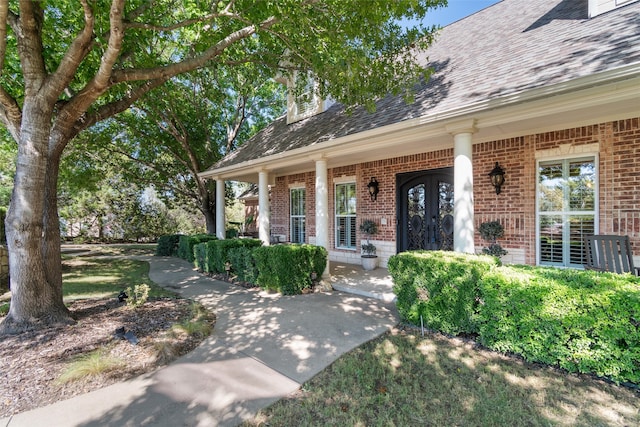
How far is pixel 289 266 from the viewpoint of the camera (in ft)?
18.8

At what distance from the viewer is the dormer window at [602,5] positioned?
4930 millimetres

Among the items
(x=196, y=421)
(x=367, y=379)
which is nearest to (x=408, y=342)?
(x=367, y=379)

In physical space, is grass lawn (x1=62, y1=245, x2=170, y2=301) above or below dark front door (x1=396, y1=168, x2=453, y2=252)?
below

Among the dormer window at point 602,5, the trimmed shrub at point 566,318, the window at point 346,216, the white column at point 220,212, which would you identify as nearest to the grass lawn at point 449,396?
the trimmed shrub at point 566,318

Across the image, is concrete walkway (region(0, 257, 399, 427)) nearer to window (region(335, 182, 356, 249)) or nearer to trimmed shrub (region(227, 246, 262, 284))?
trimmed shrub (region(227, 246, 262, 284))

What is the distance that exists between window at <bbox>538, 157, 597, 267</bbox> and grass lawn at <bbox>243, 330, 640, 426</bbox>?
319 cm

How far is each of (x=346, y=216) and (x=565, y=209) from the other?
200 inches

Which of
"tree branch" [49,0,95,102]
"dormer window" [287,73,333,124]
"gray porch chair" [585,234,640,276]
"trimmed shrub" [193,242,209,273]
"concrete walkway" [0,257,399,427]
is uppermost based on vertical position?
"dormer window" [287,73,333,124]

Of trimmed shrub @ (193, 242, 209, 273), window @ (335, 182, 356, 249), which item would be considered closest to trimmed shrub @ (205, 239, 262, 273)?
trimmed shrub @ (193, 242, 209, 273)

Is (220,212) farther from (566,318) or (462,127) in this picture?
(566,318)

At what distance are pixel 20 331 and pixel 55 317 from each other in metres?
0.35

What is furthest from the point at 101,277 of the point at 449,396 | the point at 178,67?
the point at 449,396

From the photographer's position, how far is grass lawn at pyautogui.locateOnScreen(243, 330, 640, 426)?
224 cm

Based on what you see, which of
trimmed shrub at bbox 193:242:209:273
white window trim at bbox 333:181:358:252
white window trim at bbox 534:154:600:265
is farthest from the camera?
white window trim at bbox 333:181:358:252
